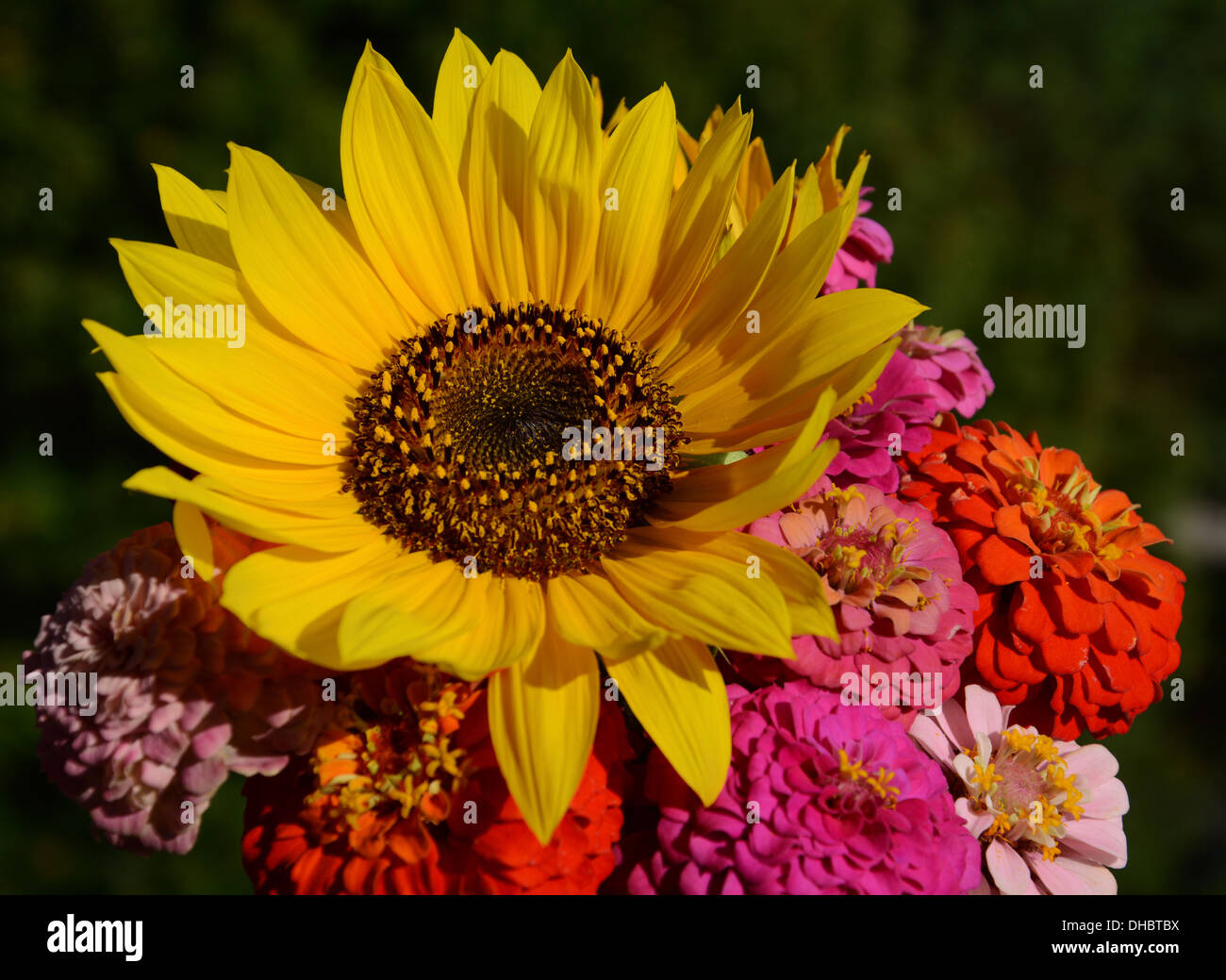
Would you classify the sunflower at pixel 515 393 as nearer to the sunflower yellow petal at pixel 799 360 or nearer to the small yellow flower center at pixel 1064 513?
the sunflower yellow petal at pixel 799 360

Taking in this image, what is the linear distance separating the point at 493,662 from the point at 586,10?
161 inches

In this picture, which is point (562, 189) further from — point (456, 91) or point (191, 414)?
point (191, 414)

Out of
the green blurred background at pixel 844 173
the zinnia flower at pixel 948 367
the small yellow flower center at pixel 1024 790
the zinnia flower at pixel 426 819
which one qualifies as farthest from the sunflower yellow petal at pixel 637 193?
the green blurred background at pixel 844 173

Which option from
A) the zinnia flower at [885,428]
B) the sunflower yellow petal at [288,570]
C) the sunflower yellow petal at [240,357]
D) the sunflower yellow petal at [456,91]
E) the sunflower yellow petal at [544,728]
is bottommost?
the sunflower yellow petal at [544,728]

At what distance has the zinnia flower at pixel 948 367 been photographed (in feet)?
6.37

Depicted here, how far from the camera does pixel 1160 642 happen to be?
5.74ft

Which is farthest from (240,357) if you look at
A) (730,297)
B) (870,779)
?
(870,779)

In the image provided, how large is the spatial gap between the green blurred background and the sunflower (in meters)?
2.38

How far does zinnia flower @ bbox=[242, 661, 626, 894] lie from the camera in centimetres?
142

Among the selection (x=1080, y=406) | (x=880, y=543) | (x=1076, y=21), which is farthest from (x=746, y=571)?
(x=1076, y=21)

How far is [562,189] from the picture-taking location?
189 cm

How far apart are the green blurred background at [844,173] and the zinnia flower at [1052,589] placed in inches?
124

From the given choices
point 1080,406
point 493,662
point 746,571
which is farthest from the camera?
point 1080,406
